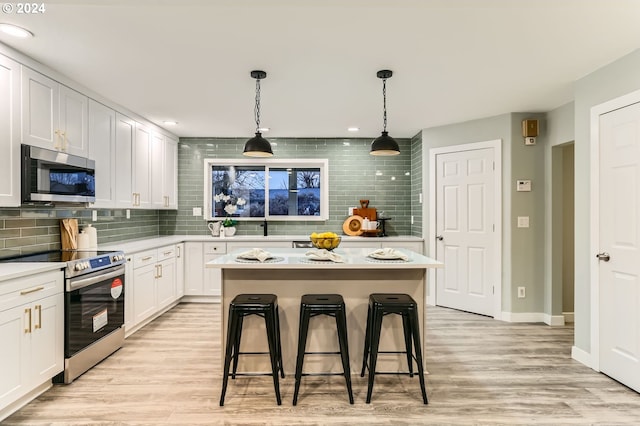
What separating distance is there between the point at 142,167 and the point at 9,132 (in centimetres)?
191

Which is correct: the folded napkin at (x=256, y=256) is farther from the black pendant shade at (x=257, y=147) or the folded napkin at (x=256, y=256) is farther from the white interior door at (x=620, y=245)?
the white interior door at (x=620, y=245)

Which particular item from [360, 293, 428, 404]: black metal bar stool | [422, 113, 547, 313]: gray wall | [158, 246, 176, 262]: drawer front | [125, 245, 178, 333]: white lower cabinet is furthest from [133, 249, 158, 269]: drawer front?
[422, 113, 547, 313]: gray wall

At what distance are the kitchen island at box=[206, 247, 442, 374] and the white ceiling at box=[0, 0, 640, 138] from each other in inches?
60.6

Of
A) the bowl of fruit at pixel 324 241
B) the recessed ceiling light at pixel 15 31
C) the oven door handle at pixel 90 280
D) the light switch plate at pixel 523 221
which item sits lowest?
the oven door handle at pixel 90 280

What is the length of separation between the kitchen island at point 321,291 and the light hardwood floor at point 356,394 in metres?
0.12

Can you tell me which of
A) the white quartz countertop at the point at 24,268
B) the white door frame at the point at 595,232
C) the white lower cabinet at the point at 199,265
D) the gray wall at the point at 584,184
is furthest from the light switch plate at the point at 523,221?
the white quartz countertop at the point at 24,268

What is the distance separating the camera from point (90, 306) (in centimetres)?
280

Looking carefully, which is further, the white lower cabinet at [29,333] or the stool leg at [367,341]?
the stool leg at [367,341]

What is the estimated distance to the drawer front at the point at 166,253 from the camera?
4238 millimetres

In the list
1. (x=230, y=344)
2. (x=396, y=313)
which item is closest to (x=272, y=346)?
(x=230, y=344)

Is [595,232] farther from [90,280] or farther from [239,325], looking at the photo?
[90,280]

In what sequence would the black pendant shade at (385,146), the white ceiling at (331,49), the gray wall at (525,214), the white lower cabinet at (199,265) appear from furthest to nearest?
the white lower cabinet at (199,265)
the gray wall at (525,214)
the black pendant shade at (385,146)
the white ceiling at (331,49)

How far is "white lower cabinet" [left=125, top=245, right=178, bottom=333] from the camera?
359 centimetres

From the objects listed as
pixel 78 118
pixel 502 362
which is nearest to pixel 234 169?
pixel 78 118
